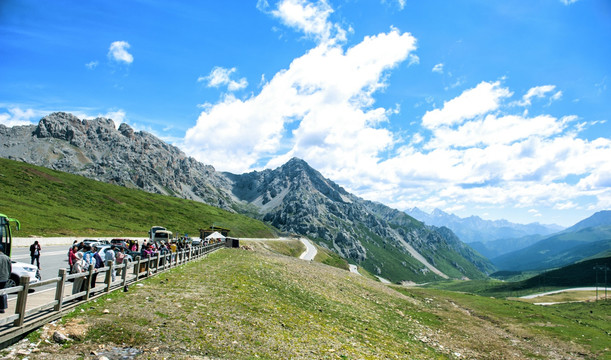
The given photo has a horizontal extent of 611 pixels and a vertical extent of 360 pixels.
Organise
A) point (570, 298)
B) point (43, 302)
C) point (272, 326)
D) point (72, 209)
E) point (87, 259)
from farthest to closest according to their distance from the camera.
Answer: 1. point (72, 209)
2. point (570, 298)
3. point (87, 259)
4. point (272, 326)
5. point (43, 302)

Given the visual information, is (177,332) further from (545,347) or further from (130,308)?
(545,347)

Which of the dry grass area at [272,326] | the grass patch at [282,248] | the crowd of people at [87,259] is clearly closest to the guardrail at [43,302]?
the crowd of people at [87,259]

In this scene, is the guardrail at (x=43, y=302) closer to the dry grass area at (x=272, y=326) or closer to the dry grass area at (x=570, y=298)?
the dry grass area at (x=272, y=326)

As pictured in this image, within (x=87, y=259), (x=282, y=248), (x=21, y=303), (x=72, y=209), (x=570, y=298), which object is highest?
(x=72, y=209)

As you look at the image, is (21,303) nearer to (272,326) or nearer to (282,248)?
(272,326)

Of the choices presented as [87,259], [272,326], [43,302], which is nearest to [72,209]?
[87,259]

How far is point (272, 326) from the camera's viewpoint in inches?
825

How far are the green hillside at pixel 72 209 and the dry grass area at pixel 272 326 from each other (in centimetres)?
6735

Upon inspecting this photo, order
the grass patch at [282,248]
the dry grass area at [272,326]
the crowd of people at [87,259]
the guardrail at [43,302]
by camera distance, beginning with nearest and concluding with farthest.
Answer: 1. the guardrail at [43,302]
2. the dry grass area at [272,326]
3. the crowd of people at [87,259]
4. the grass patch at [282,248]

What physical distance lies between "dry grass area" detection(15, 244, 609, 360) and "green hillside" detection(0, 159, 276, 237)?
67.3 metres

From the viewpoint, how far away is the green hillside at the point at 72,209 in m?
96.3

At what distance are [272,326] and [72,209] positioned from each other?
142 meters

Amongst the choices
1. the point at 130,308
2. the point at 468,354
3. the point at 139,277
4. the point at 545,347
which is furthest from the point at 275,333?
the point at 545,347

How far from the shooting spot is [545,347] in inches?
1544
